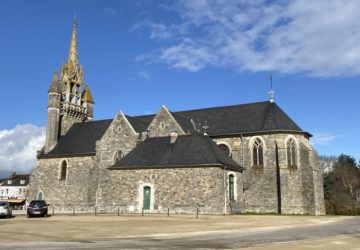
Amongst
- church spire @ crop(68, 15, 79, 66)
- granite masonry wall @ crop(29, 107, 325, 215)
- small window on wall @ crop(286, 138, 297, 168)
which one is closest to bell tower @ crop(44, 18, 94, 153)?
church spire @ crop(68, 15, 79, 66)

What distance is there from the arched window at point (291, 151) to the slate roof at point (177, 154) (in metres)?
4.86

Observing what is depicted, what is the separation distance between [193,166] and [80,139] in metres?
20.9

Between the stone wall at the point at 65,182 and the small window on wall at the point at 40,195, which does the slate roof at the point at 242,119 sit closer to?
the stone wall at the point at 65,182

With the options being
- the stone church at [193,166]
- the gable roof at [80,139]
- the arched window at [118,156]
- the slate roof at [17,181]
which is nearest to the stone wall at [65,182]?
the stone church at [193,166]

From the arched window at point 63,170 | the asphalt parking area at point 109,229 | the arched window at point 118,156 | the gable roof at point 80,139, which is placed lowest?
the asphalt parking area at point 109,229

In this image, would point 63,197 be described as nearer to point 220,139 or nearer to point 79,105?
point 79,105

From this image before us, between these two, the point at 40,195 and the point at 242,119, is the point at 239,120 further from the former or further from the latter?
the point at 40,195

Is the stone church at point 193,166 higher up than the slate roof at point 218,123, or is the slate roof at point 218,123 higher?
the slate roof at point 218,123

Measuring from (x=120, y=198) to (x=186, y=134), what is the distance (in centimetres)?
848

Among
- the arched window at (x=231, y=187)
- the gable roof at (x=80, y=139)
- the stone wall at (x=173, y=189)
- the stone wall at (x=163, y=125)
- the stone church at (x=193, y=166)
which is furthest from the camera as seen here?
the gable roof at (x=80, y=139)

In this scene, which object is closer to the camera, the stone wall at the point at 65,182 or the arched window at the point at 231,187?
the arched window at the point at 231,187

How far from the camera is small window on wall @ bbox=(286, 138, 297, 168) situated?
39250 mm

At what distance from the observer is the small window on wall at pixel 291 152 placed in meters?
39.2

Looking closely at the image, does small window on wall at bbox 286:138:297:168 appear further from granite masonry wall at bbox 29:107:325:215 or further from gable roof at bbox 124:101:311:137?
gable roof at bbox 124:101:311:137
